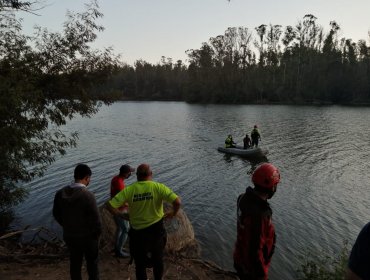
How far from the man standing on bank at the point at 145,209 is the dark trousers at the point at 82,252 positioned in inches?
23.0

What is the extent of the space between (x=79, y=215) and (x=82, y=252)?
0.63 m

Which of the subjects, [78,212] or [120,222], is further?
[120,222]

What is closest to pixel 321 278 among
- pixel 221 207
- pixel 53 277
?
pixel 53 277

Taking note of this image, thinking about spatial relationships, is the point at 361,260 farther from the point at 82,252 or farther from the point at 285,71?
the point at 285,71

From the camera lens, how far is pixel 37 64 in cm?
1226

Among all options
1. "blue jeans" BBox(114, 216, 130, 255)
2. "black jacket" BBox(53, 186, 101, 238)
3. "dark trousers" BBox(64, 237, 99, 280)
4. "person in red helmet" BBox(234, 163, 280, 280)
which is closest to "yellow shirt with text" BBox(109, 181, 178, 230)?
"black jacket" BBox(53, 186, 101, 238)

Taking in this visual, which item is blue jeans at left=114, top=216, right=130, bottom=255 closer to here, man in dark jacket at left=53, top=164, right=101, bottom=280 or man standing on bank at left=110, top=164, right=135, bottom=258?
man standing on bank at left=110, top=164, right=135, bottom=258

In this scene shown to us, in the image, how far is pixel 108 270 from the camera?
7262 mm

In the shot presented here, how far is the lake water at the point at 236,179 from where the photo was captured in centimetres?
1318

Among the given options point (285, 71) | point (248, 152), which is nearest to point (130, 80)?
point (285, 71)

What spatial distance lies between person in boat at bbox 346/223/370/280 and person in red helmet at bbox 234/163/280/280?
4.22 feet

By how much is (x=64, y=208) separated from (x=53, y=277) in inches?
93.3

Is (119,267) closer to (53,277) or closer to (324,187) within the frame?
(53,277)

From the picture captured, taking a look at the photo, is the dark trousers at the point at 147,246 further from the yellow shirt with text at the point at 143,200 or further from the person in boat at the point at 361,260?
the person in boat at the point at 361,260
